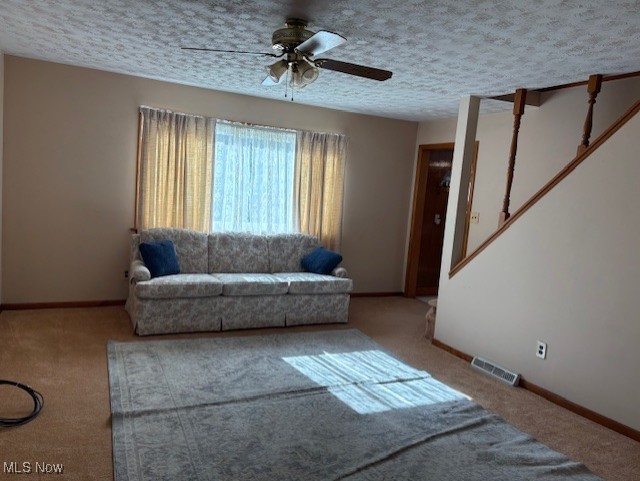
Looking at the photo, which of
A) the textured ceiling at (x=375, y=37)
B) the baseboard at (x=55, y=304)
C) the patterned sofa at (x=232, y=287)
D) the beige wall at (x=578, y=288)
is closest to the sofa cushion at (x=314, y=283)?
the patterned sofa at (x=232, y=287)

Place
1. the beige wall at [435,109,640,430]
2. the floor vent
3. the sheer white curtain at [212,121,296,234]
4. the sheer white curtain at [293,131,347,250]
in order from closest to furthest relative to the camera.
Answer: the beige wall at [435,109,640,430]
the floor vent
the sheer white curtain at [212,121,296,234]
the sheer white curtain at [293,131,347,250]

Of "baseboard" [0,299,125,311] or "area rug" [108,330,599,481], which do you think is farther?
"baseboard" [0,299,125,311]

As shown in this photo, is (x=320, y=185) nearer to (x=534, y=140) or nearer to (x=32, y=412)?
(x=534, y=140)

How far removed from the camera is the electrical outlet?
3.60 meters

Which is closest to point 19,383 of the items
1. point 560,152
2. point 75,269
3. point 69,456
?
point 69,456

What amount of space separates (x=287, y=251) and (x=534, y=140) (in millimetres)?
2899

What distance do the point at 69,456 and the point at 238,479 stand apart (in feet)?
2.88

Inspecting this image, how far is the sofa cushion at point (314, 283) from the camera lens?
4.81 m

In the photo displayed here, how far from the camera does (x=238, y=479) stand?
2.27m

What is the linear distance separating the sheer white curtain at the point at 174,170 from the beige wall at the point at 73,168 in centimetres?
13

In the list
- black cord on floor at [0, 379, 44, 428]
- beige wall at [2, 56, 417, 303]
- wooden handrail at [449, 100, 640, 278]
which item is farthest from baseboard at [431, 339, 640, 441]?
beige wall at [2, 56, 417, 303]

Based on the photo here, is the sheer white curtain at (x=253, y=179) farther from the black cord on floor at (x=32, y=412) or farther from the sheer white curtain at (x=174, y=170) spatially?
the black cord on floor at (x=32, y=412)

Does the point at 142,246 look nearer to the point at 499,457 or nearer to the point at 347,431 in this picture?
the point at 347,431

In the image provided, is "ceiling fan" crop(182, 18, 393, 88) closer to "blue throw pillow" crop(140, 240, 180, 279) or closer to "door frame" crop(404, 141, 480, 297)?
"blue throw pillow" crop(140, 240, 180, 279)
